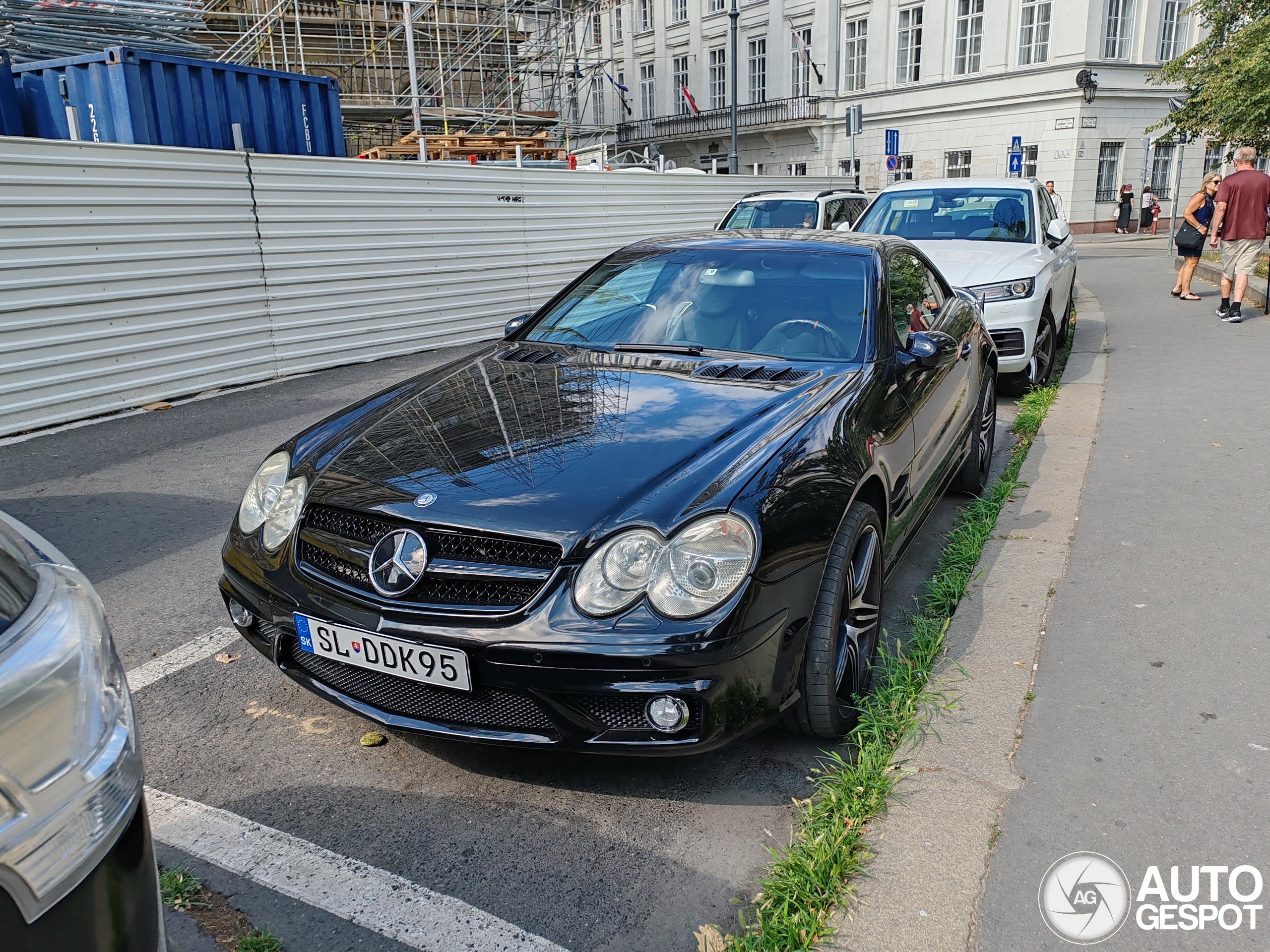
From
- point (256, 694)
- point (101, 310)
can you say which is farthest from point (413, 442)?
point (101, 310)

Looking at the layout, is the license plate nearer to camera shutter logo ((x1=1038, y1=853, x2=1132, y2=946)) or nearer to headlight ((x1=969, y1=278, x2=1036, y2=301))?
camera shutter logo ((x1=1038, y1=853, x2=1132, y2=946))

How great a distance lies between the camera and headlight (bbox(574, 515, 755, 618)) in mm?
2502

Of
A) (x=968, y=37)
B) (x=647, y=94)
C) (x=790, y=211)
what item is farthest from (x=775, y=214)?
(x=647, y=94)

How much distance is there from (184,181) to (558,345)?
19.4 feet

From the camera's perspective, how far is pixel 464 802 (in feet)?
9.34

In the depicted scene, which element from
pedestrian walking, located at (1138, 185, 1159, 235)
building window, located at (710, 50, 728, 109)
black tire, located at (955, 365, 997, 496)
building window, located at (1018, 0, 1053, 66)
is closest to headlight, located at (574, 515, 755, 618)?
black tire, located at (955, 365, 997, 496)

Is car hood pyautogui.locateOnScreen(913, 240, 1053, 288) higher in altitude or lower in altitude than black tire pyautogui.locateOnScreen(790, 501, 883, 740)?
higher

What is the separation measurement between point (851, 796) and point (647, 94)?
53.9 m

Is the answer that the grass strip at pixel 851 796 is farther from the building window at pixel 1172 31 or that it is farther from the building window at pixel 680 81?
the building window at pixel 680 81

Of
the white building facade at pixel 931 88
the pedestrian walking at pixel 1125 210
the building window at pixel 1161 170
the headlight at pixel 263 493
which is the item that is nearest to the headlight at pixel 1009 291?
the headlight at pixel 263 493

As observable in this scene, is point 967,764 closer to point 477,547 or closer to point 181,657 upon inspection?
point 477,547

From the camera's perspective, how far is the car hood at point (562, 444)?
105 inches

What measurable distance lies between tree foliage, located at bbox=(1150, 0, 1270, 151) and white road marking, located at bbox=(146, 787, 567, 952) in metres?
17.2

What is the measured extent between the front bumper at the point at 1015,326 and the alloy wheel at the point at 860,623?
483 centimetres
